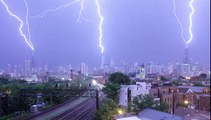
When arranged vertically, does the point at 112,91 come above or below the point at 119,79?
below

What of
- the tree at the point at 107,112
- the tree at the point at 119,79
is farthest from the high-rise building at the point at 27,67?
the tree at the point at 107,112

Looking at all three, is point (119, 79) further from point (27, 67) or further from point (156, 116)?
point (27, 67)

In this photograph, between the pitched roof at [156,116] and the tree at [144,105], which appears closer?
the pitched roof at [156,116]

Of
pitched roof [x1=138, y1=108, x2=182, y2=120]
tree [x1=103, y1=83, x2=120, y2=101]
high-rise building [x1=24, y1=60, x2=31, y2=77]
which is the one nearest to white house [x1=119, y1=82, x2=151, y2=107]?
tree [x1=103, y1=83, x2=120, y2=101]

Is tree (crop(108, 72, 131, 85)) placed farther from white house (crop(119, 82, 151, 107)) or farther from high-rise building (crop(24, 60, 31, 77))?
high-rise building (crop(24, 60, 31, 77))

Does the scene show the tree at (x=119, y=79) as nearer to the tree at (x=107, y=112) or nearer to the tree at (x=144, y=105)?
the tree at (x=144, y=105)

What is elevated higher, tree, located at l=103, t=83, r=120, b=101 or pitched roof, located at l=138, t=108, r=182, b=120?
tree, located at l=103, t=83, r=120, b=101

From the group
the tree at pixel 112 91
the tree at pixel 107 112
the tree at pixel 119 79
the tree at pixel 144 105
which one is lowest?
the tree at pixel 107 112

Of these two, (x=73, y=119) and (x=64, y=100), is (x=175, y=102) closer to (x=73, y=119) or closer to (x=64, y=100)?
(x=73, y=119)

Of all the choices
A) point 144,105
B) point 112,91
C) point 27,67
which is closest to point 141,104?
point 144,105

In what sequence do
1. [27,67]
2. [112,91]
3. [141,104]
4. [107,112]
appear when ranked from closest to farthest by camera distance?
[107,112] → [141,104] → [112,91] → [27,67]

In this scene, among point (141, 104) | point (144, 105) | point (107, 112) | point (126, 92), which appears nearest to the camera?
point (107, 112)

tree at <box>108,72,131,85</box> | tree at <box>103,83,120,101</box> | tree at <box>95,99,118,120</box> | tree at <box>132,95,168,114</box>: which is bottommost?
tree at <box>95,99,118,120</box>
